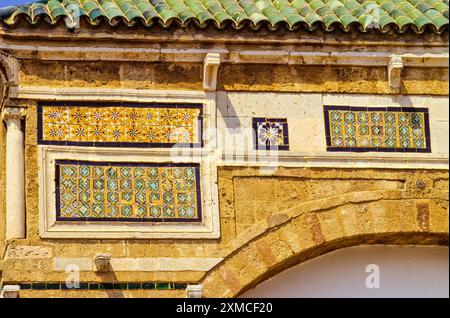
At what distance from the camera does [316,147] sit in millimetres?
18328

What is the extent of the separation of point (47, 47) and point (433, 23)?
11.8 ft

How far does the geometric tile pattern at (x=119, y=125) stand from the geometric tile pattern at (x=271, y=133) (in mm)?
542

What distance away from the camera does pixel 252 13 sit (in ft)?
61.0

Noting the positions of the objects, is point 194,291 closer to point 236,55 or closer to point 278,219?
point 278,219

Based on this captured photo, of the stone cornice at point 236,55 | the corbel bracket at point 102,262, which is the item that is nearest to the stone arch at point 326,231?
the corbel bracket at point 102,262

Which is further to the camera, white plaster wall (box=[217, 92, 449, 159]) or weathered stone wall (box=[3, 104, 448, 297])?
white plaster wall (box=[217, 92, 449, 159])

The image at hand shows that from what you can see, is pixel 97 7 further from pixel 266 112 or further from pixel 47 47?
pixel 266 112

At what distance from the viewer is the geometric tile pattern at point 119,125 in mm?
18047

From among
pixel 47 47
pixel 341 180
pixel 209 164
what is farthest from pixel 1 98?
pixel 341 180

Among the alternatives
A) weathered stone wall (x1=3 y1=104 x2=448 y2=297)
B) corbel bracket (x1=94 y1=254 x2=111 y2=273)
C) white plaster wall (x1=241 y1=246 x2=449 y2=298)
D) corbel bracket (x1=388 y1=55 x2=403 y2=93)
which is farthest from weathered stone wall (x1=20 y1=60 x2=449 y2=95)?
corbel bracket (x1=94 y1=254 x2=111 y2=273)

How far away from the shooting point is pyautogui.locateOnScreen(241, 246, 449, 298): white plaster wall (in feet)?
59.4

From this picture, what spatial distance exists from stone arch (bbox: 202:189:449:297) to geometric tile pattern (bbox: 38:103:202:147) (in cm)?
112

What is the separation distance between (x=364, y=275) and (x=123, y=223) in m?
2.27

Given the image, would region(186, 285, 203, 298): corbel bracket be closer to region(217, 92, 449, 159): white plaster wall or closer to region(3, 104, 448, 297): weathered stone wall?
region(3, 104, 448, 297): weathered stone wall
